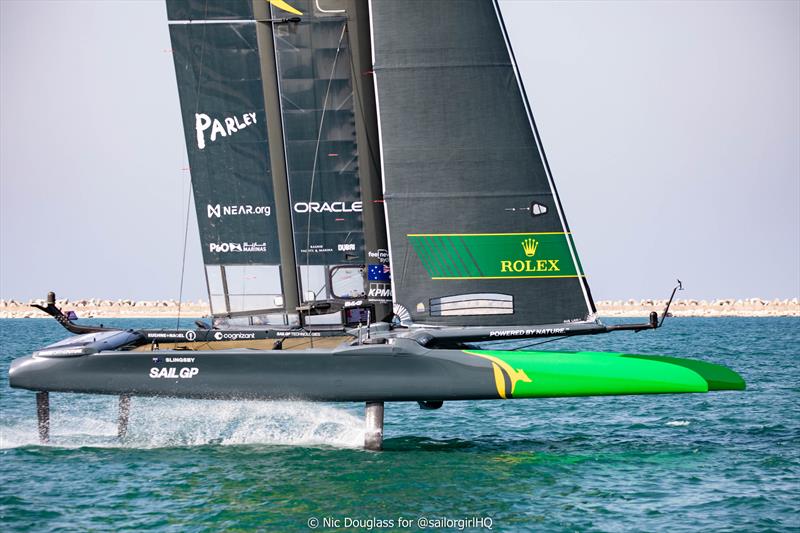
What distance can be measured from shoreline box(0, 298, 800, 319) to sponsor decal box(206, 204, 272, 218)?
278 ft

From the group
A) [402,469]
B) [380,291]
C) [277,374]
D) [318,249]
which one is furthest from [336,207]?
[402,469]

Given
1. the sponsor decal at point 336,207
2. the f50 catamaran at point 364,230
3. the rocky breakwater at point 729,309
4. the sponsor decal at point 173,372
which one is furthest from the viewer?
the rocky breakwater at point 729,309

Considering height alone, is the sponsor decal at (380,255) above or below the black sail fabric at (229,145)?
below

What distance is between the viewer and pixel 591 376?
12.2 metres

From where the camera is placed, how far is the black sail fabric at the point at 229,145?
48.6ft

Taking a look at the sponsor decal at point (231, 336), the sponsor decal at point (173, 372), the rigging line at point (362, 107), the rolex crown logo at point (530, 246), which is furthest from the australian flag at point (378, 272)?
the sponsor decal at point (173, 372)

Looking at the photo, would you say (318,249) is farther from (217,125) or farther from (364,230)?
(217,125)

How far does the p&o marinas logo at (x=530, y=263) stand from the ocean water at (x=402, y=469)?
2.31 m

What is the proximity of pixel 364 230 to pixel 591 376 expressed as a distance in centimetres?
403

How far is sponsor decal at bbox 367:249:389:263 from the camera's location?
14.4 m

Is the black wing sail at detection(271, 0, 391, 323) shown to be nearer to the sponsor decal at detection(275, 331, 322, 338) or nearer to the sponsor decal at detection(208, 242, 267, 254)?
the sponsor decal at detection(208, 242, 267, 254)

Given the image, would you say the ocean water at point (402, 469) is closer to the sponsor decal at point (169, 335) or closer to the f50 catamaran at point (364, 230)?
the f50 catamaran at point (364, 230)

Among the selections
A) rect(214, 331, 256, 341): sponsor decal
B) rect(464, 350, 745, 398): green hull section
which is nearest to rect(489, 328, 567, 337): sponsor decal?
rect(464, 350, 745, 398): green hull section

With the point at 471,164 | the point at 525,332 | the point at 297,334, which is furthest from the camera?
the point at 297,334
